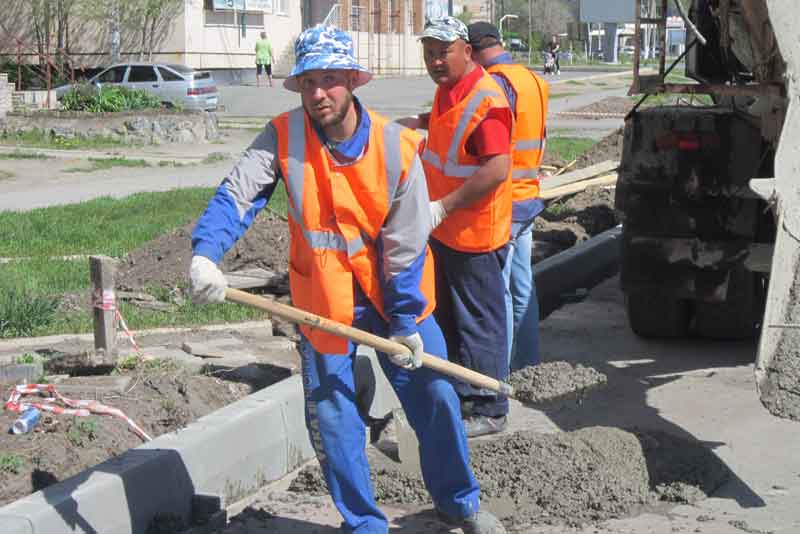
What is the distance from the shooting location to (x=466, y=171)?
18.9 feet

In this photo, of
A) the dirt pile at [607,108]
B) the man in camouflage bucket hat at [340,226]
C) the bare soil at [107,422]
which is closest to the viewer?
the man in camouflage bucket hat at [340,226]

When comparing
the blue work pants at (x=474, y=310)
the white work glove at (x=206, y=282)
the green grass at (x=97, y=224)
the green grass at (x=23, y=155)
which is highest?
the white work glove at (x=206, y=282)

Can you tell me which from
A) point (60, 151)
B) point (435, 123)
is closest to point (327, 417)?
point (435, 123)

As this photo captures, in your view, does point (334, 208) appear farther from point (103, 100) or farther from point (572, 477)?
point (103, 100)

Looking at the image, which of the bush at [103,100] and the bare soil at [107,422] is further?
the bush at [103,100]

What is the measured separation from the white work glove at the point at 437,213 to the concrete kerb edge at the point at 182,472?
97 cm

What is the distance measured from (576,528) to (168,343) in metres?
2.82

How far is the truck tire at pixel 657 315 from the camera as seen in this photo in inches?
295

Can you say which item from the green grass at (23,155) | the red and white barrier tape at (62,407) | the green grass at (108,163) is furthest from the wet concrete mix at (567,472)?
the green grass at (23,155)

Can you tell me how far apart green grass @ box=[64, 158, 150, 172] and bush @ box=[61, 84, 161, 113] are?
153 inches

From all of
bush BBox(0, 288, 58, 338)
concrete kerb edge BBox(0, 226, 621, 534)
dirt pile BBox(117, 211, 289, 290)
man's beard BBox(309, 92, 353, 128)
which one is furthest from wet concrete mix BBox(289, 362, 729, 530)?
dirt pile BBox(117, 211, 289, 290)

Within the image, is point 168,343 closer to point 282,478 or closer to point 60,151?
point 282,478

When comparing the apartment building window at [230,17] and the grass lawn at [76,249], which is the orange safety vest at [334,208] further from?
the apartment building window at [230,17]

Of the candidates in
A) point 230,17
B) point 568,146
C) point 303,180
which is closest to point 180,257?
point 303,180
